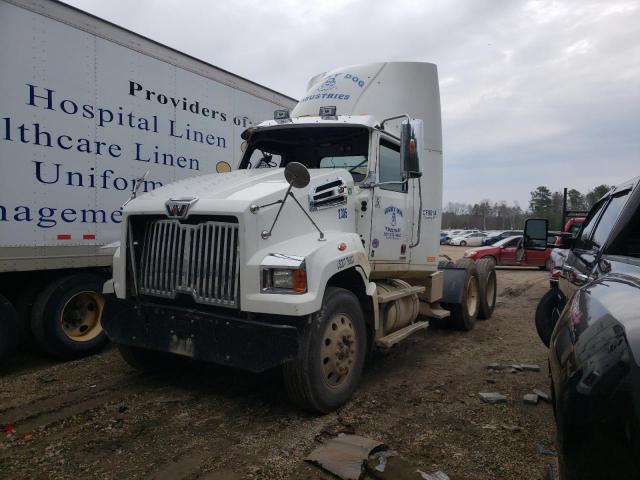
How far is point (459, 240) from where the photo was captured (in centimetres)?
4269

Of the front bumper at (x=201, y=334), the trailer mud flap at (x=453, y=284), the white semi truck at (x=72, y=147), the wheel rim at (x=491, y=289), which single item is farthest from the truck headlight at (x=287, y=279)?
the wheel rim at (x=491, y=289)

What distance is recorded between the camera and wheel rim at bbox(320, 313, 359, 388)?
3.88 meters

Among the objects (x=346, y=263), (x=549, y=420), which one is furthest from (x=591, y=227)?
(x=346, y=263)

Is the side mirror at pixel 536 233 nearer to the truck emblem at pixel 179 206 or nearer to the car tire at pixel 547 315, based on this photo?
A: the car tire at pixel 547 315

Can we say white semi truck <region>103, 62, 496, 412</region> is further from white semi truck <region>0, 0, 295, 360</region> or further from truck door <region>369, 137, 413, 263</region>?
white semi truck <region>0, 0, 295, 360</region>

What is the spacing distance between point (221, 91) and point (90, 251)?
3.06m

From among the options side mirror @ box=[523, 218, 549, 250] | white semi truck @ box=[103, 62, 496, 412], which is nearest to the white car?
white semi truck @ box=[103, 62, 496, 412]

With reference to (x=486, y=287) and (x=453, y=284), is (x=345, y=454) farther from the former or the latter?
(x=486, y=287)

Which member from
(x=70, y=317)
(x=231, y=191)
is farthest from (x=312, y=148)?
(x=70, y=317)

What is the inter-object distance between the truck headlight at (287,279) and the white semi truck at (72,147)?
298cm

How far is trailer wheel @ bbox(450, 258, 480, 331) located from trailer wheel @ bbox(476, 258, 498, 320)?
0.51 feet

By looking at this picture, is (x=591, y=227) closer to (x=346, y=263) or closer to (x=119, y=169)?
(x=346, y=263)

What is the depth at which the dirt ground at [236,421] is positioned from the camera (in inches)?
119

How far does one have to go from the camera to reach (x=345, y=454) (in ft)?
10.2
